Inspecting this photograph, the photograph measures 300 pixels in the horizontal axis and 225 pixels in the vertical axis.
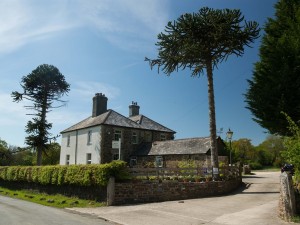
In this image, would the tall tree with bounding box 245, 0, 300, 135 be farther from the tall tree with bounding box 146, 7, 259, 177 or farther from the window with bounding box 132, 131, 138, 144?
Answer: the window with bounding box 132, 131, 138, 144

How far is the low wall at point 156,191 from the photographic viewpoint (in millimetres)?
16731

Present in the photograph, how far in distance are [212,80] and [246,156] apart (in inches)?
2094

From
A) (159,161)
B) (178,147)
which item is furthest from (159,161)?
(178,147)

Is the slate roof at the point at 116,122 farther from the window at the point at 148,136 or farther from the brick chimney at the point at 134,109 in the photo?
the brick chimney at the point at 134,109

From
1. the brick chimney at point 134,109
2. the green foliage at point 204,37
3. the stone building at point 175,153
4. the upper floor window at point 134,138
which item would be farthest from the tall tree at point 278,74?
the brick chimney at point 134,109

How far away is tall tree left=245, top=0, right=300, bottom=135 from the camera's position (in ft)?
Result: 51.1

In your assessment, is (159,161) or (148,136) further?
(148,136)

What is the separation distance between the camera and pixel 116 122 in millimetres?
37312

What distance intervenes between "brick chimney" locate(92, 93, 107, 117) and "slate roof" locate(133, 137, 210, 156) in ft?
24.4

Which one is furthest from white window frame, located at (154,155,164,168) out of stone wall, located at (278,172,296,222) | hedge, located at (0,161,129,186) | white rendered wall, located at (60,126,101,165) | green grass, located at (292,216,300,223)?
green grass, located at (292,216,300,223)

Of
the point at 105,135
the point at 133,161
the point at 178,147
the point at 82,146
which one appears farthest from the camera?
the point at 82,146

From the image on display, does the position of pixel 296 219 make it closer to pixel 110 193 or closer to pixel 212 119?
pixel 110 193

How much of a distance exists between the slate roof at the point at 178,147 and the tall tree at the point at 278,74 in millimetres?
13570

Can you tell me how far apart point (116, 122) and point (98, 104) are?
428 cm
